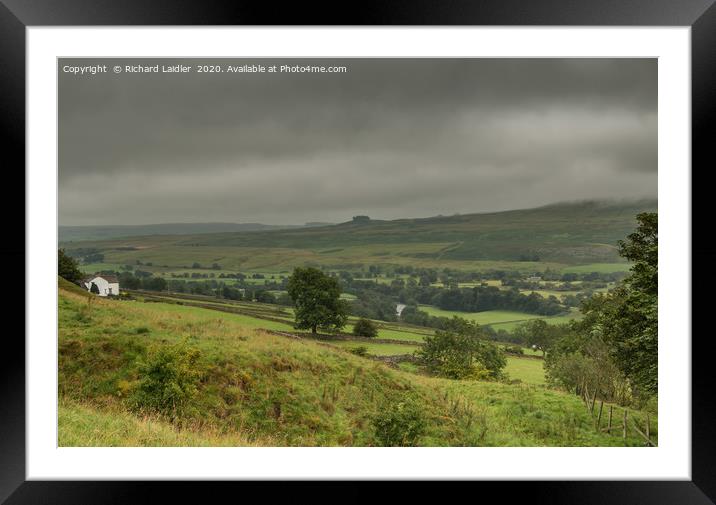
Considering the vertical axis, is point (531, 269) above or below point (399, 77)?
below

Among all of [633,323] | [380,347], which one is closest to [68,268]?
[380,347]

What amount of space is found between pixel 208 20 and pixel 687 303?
4311 millimetres

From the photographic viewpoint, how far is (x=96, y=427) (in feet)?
14.5

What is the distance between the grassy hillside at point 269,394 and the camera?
17.0 ft

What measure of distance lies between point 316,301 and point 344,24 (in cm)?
411

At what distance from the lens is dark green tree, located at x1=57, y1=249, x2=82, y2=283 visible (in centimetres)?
588

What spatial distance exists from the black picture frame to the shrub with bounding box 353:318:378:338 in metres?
3.14

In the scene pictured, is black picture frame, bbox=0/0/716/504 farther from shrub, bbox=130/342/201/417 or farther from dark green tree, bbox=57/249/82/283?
dark green tree, bbox=57/249/82/283

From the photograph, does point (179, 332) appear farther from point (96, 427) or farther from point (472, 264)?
point (472, 264)

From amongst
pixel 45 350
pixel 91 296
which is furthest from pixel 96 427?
pixel 91 296

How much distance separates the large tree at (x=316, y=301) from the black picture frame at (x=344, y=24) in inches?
124

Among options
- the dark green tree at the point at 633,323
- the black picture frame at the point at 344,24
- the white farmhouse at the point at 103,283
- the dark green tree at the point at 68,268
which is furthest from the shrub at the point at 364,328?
the dark green tree at the point at 68,268

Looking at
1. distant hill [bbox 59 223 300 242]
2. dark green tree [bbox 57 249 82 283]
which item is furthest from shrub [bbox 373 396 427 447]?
dark green tree [bbox 57 249 82 283]

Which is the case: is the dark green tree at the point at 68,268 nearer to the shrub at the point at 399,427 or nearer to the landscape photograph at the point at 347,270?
the landscape photograph at the point at 347,270
